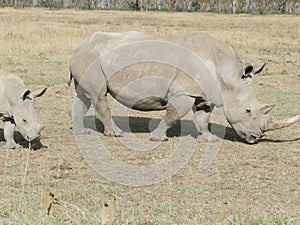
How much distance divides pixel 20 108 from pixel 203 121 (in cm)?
299

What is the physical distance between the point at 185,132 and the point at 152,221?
Answer: 16.2ft

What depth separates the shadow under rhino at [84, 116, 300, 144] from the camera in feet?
32.2

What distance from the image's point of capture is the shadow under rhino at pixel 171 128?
9.83 metres

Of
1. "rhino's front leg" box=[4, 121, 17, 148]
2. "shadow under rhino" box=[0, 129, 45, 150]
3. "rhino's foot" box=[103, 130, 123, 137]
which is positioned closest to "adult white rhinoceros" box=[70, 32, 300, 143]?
"rhino's foot" box=[103, 130, 123, 137]

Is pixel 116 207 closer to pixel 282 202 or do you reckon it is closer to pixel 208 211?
pixel 208 211

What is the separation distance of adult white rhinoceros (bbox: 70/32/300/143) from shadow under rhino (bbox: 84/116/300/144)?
0.63 metres

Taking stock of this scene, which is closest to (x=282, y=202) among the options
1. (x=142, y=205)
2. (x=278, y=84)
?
(x=142, y=205)

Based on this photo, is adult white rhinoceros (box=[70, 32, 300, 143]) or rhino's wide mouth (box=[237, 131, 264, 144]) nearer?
adult white rhinoceros (box=[70, 32, 300, 143])

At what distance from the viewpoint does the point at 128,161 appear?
8039 millimetres

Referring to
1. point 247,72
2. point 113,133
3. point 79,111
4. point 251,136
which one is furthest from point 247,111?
point 79,111

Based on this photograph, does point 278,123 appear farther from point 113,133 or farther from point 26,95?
point 26,95

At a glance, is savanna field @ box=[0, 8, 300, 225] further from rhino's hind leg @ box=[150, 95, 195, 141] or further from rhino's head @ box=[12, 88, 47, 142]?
rhino's head @ box=[12, 88, 47, 142]

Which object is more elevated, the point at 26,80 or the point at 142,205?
the point at 142,205

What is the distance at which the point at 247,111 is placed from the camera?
8.87 meters
